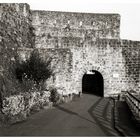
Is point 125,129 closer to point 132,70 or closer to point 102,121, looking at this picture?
point 102,121

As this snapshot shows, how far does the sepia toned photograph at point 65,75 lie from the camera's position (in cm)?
996

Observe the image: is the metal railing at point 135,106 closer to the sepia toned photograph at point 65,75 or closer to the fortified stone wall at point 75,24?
the sepia toned photograph at point 65,75

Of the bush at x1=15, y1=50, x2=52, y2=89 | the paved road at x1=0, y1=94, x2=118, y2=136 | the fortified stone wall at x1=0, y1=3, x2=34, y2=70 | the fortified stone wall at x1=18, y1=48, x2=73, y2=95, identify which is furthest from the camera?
the fortified stone wall at x1=18, y1=48, x2=73, y2=95

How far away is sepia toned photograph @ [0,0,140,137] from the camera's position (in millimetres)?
9961

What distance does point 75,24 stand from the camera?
26.1m

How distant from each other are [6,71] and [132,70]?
34.4 ft

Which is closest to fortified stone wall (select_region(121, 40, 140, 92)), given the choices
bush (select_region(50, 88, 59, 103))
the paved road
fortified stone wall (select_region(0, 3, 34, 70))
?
fortified stone wall (select_region(0, 3, 34, 70))

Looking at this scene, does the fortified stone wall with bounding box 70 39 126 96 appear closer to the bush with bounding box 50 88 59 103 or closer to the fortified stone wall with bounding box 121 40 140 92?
the fortified stone wall with bounding box 121 40 140 92

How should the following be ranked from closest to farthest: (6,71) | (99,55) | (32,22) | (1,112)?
(1,112), (6,71), (99,55), (32,22)

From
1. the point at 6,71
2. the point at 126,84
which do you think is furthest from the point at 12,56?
the point at 126,84

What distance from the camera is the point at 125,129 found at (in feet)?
29.0

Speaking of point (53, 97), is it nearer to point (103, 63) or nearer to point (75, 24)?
point (103, 63)

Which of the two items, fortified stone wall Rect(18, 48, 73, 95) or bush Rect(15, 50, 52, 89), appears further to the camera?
fortified stone wall Rect(18, 48, 73, 95)

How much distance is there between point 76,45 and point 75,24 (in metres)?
4.70
